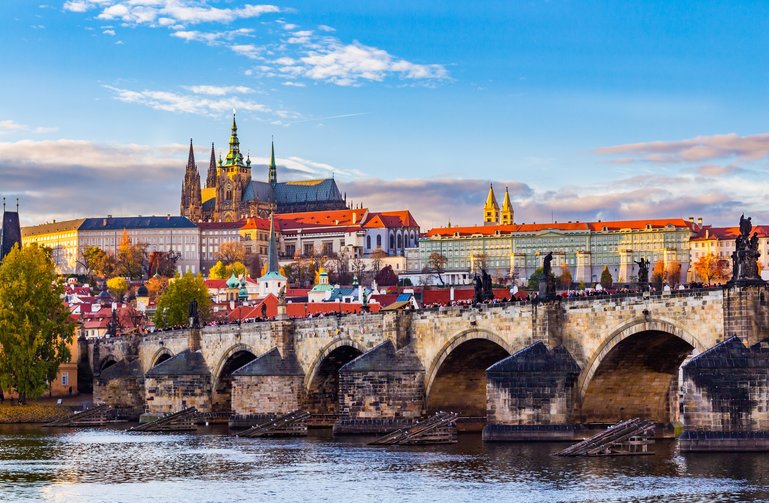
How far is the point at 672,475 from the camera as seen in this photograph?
141 ft

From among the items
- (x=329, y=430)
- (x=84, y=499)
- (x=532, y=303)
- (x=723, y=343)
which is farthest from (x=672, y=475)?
(x=329, y=430)

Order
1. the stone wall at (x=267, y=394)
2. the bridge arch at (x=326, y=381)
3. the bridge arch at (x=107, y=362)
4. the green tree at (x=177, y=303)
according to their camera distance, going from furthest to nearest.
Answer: the green tree at (x=177, y=303) → the bridge arch at (x=107, y=362) → the stone wall at (x=267, y=394) → the bridge arch at (x=326, y=381)

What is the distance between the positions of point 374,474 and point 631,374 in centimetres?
1080

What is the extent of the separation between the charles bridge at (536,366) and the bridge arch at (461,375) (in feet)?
0.18

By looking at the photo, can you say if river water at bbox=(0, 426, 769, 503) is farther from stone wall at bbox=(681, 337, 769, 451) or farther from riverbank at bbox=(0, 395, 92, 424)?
riverbank at bbox=(0, 395, 92, 424)

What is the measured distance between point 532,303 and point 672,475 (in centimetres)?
1212

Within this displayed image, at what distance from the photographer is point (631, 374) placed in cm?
5175

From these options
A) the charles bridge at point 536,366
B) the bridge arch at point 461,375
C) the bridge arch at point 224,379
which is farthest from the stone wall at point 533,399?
the bridge arch at point 224,379

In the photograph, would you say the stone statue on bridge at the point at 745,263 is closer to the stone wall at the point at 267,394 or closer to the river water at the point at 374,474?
the river water at the point at 374,474

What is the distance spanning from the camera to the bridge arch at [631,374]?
4988 centimetres

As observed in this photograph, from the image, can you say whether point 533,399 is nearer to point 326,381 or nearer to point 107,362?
point 326,381

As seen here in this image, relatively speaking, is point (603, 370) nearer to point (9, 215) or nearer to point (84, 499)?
point (84, 499)

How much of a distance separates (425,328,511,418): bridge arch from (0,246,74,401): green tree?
31514mm

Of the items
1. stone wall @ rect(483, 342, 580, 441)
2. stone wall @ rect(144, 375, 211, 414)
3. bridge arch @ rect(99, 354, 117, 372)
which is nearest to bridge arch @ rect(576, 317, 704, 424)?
stone wall @ rect(483, 342, 580, 441)
